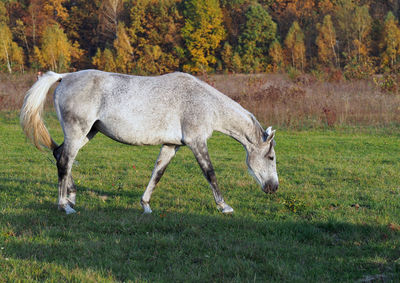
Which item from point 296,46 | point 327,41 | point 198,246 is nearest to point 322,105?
point 198,246

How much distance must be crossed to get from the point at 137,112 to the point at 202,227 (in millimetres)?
1857

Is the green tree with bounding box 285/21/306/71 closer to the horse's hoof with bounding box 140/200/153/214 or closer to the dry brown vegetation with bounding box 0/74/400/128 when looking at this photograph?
the dry brown vegetation with bounding box 0/74/400/128

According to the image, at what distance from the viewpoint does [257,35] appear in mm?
51031

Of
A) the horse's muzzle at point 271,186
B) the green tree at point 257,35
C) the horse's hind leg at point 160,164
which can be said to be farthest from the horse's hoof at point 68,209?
A: the green tree at point 257,35

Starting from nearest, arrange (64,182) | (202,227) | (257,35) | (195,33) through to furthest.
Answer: (202,227), (64,182), (257,35), (195,33)

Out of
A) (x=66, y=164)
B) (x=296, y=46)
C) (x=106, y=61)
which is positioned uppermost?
(x=66, y=164)

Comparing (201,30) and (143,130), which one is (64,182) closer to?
(143,130)

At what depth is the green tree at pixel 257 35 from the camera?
50.6 meters

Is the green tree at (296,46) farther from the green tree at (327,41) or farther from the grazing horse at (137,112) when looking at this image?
the grazing horse at (137,112)

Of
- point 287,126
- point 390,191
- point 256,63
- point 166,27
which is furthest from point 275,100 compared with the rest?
point 166,27

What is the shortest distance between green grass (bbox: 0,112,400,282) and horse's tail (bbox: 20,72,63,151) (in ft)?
3.41

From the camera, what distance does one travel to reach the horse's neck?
6.39m

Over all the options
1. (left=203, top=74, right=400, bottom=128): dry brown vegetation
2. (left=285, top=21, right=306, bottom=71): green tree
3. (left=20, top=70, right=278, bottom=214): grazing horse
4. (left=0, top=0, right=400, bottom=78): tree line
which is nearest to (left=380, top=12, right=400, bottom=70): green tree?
(left=0, top=0, right=400, bottom=78): tree line

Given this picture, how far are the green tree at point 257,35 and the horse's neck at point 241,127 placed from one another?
44.9 metres
